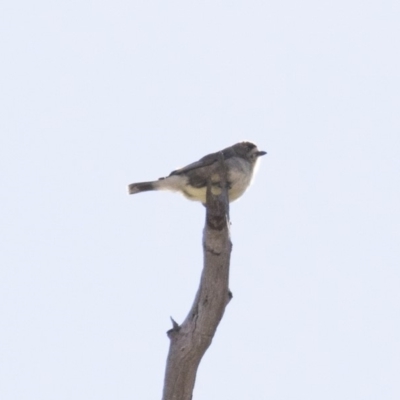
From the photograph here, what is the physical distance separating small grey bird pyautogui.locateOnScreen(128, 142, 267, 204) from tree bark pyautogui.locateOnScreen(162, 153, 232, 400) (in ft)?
9.01

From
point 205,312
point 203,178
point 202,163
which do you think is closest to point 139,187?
point 202,163

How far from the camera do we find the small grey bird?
10.4 meters

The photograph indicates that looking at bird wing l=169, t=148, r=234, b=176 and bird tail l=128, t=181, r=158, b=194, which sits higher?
bird tail l=128, t=181, r=158, b=194

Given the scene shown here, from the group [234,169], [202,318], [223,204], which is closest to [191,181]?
[234,169]

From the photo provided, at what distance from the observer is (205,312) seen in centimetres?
673

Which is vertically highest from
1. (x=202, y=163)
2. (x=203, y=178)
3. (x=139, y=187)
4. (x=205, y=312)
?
(x=139, y=187)

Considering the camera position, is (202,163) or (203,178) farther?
(202,163)

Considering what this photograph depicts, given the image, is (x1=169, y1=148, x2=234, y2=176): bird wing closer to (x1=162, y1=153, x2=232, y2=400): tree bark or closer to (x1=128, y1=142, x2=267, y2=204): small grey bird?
(x1=128, y1=142, x2=267, y2=204): small grey bird

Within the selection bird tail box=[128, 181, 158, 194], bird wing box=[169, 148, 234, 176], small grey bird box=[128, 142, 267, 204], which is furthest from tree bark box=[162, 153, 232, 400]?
bird tail box=[128, 181, 158, 194]

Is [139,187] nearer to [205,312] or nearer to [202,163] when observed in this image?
[202,163]

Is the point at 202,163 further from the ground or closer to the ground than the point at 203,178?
further from the ground

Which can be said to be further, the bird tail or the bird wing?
the bird tail

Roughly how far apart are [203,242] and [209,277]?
12.4 inches

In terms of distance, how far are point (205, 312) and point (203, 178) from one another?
3745mm
